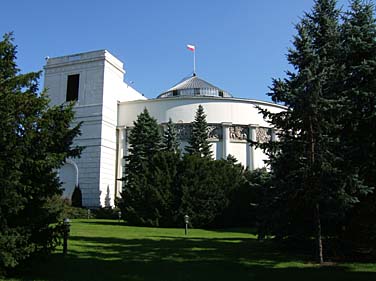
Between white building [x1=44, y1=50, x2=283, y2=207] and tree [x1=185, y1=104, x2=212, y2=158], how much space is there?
345 cm

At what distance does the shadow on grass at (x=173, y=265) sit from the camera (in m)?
10.3

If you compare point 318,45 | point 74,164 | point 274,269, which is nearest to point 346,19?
point 318,45

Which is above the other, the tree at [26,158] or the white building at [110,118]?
the white building at [110,118]

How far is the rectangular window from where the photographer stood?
51.8 metres

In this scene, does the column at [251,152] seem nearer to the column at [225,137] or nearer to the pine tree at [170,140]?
the column at [225,137]

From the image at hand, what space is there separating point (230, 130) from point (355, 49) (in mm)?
37459

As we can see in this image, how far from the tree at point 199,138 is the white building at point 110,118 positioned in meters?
3.45

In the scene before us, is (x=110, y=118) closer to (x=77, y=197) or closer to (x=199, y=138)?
(x=77, y=197)

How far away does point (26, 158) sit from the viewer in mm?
9359

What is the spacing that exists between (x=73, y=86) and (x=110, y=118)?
5.91 m

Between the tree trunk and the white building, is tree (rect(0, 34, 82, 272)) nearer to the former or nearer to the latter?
the tree trunk

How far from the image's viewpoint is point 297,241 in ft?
47.6

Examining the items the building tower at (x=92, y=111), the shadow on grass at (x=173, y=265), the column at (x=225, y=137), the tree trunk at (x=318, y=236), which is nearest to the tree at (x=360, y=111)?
the tree trunk at (x=318, y=236)

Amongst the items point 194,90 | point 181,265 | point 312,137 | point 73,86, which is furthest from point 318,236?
point 194,90
